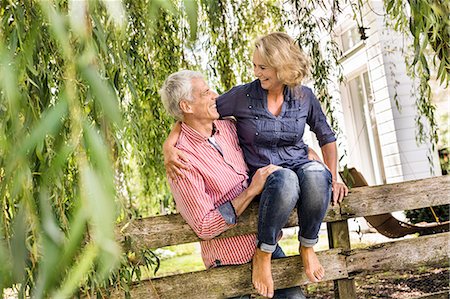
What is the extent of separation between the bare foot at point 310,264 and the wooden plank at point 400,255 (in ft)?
1.37

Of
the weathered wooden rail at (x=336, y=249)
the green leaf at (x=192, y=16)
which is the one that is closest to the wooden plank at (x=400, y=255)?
the weathered wooden rail at (x=336, y=249)

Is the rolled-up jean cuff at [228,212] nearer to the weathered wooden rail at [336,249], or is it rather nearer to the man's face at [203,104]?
the weathered wooden rail at [336,249]

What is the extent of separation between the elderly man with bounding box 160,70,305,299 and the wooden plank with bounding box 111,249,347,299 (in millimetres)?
84

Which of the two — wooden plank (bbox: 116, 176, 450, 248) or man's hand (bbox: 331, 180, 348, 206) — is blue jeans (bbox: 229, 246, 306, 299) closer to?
wooden plank (bbox: 116, 176, 450, 248)

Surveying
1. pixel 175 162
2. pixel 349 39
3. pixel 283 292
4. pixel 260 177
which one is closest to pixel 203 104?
pixel 175 162

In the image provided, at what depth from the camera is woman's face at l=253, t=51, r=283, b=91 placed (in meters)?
2.57

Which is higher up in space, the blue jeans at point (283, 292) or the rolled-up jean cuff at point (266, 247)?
the rolled-up jean cuff at point (266, 247)

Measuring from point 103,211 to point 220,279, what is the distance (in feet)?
7.00

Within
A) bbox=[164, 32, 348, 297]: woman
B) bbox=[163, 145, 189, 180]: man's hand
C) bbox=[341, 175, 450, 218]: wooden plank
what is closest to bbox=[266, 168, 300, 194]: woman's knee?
bbox=[164, 32, 348, 297]: woman

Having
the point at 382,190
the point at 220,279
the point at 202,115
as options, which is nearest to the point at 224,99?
the point at 202,115

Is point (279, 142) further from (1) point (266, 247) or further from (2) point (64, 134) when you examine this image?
(2) point (64, 134)

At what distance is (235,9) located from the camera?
14.6 feet

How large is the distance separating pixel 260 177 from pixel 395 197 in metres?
0.99

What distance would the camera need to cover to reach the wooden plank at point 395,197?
3.06m
